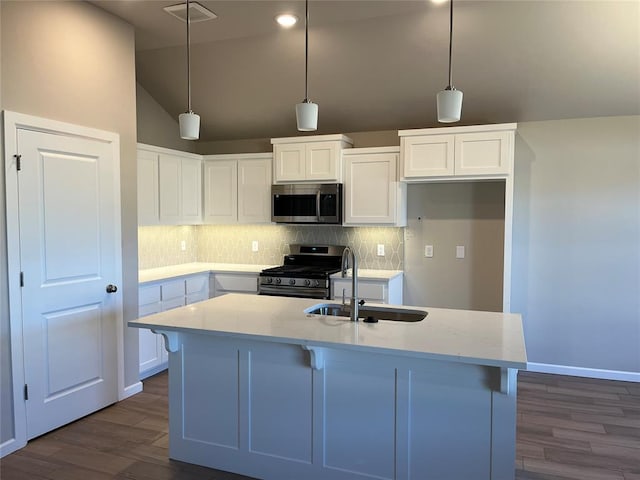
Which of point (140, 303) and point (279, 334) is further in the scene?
point (140, 303)

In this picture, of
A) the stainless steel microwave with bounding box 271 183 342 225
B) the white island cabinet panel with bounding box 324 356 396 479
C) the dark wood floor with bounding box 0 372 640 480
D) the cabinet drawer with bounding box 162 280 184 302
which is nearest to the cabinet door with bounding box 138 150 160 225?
the cabinet drawer with bounding box 162 280 184 302

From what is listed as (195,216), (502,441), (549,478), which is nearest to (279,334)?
(502,441)

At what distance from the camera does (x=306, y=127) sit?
108 inches

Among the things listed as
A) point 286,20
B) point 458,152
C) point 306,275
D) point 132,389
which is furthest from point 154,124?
point 458,152

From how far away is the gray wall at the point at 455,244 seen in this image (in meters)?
4.63

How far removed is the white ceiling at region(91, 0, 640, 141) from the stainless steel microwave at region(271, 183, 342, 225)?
75cm

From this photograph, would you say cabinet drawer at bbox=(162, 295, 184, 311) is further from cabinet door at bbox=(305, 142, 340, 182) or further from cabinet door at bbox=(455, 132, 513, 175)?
cabinet door at bbox=(455, 132, 513, 175)

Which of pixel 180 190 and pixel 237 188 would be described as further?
pixel 237 188

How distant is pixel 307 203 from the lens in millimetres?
4852

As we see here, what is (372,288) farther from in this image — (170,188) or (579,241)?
(170,188)

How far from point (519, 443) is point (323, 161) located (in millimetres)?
2958

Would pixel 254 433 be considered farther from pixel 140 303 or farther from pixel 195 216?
pixel 195 216

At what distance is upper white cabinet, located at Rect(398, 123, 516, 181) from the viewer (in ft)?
13.4

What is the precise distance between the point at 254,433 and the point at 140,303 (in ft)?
6.42
